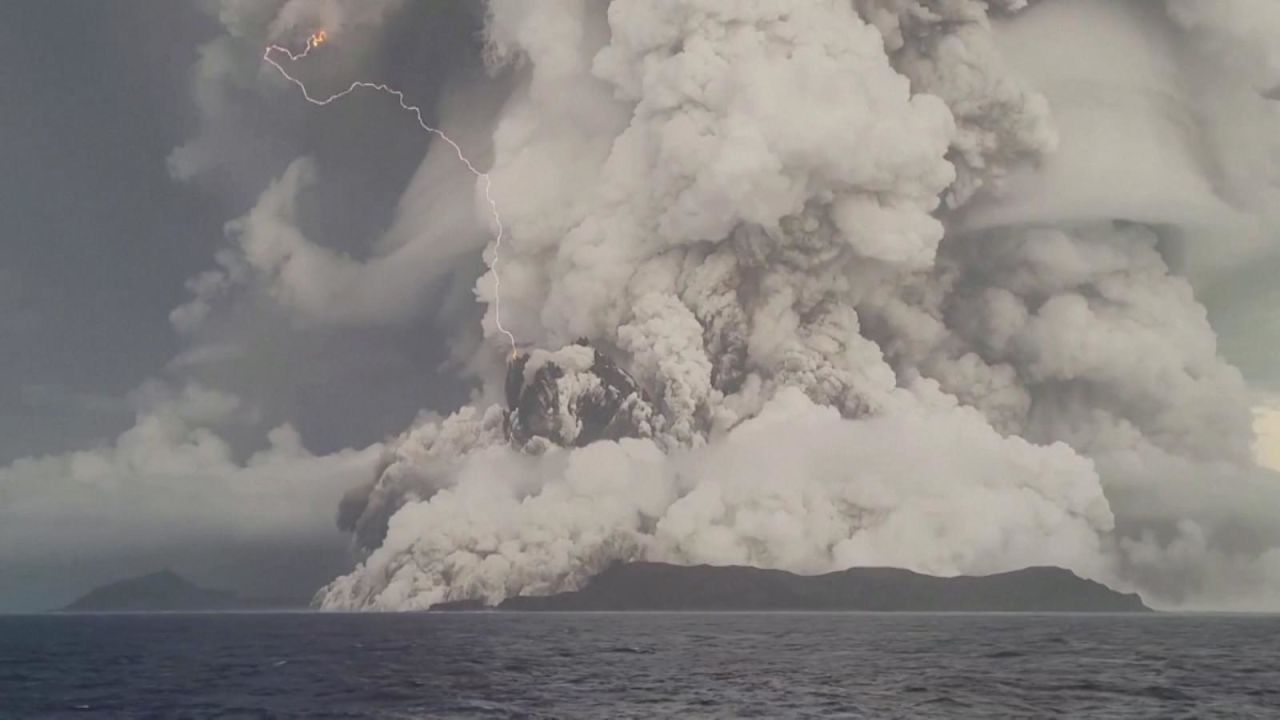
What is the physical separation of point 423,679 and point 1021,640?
153 ft

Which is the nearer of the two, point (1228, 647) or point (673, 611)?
point (1228, 647)

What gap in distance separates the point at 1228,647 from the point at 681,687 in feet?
143

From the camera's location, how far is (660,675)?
5278cm

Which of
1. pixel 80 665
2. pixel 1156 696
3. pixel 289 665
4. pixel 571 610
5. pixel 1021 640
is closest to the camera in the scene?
pixel 1156 696

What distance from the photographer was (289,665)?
197 ft

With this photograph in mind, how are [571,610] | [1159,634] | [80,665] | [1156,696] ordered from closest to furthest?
[1156,696], [80,665], [1159,634], [571,610]

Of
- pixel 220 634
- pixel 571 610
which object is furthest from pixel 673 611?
pixel 220 634

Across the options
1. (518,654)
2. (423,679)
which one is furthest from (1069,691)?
(518,654)

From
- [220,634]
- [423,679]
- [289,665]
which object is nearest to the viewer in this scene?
[423,679]

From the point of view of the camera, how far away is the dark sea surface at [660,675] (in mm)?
39906

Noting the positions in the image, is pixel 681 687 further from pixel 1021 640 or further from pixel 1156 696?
pixel 1021 640

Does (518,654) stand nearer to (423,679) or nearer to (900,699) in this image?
(423,679)

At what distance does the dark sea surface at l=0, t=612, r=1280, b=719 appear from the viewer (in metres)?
39.9

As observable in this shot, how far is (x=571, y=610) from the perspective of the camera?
155 meters
